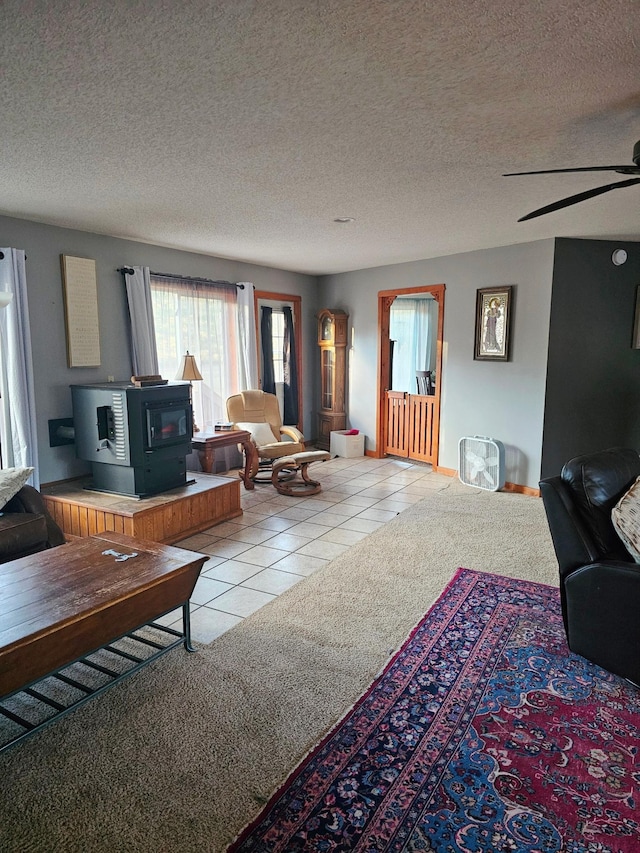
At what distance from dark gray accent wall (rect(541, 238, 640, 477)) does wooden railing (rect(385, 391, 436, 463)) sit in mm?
1485

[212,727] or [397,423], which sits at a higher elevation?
[397,423]

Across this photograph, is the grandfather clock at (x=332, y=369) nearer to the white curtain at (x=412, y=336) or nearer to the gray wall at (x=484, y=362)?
the gray wall at (x=484, y=362)

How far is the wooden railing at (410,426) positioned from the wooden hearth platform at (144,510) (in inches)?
110

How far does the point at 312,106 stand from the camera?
86.0 inches

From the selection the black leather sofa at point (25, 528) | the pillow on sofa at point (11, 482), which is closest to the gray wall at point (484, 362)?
the black leather sofa at point (25, 528)

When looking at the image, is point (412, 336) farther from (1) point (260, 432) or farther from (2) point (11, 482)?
(2) point (11, 482)

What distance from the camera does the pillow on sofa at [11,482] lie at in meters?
3.28

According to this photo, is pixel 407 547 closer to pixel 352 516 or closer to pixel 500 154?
pixel 352 516

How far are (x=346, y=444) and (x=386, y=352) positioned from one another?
1301mm

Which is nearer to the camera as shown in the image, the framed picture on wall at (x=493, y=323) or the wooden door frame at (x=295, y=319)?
the framed picture on wall at (x=493, y=323)

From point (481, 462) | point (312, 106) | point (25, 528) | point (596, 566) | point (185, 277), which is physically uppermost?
point (312, 106)

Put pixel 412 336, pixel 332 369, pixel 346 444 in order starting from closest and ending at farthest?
pixel 346 444, pixel 332 369, pixel 412 336

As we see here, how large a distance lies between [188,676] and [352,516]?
2530 millimetres

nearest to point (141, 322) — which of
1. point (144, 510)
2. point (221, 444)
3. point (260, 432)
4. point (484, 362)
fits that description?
point (221, 444)
